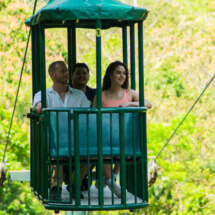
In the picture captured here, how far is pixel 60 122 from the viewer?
4.67 meters

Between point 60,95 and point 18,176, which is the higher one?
point 60,95

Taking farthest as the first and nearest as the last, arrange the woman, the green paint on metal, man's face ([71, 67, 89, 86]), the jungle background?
the jungle background < the green paint on metal < man's face ([71, 67, 89, 86]) < the woman

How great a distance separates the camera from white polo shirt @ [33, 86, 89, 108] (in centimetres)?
496

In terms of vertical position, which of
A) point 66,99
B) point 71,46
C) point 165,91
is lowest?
point 66,99

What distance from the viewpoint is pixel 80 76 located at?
5430 millimetres

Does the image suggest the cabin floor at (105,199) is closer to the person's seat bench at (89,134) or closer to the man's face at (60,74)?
the person's seat bench at (89,134)

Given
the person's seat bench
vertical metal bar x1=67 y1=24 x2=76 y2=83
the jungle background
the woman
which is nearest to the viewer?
the person's seat bench

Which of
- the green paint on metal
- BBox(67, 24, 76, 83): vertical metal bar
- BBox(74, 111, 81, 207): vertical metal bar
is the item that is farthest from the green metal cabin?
the green paint on metal

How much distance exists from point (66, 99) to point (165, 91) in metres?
14.0

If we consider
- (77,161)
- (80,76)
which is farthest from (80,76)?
(77,161)

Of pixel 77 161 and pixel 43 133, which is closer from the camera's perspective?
pixel 77 161

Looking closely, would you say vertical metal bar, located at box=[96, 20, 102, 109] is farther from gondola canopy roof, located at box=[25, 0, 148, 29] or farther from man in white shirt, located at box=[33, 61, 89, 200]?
man in white shirt, located at box=[33, 61, 89, 200]

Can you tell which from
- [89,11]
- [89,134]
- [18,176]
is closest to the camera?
[89,11]

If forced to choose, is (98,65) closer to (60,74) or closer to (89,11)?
(89,11)
